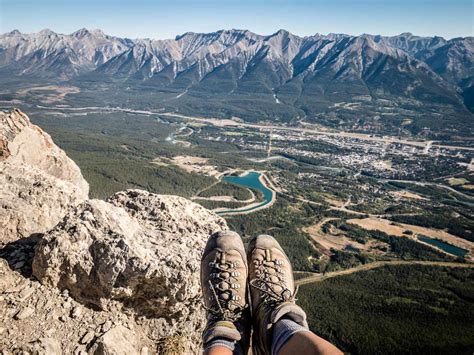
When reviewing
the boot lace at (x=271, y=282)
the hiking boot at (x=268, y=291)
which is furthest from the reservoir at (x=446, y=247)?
the boot lace at (x=271, y=282)

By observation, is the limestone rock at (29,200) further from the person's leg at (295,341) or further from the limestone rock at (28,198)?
the person's leg at (295,341)

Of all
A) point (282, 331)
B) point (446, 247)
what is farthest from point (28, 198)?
point (446, 247)

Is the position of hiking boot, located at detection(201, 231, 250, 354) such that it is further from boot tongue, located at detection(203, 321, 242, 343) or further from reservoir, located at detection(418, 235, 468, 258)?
reservoir, located at detection(418, 235, 468, 258)

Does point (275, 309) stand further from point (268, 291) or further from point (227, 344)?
point (227, 344)

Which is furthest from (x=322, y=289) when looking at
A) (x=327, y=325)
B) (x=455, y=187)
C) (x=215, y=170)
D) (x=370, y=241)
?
(x=455, y=187)

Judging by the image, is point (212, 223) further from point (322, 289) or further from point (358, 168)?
point (358, 168)
